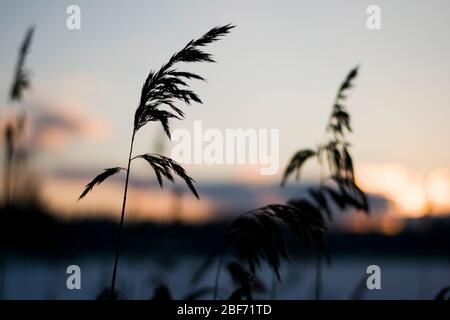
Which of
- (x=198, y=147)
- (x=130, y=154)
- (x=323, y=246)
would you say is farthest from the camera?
(x=198, y=147)

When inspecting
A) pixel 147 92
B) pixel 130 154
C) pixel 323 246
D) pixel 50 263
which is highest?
pixel 147 92

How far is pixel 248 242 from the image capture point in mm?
3625

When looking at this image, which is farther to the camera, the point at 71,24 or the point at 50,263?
the point at 50,263

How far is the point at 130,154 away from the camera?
3102 mm

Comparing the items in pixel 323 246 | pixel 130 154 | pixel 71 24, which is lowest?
pixel 323 246

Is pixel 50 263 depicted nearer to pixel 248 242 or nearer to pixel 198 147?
pixel 198 147

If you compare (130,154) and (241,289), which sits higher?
(130,154)
